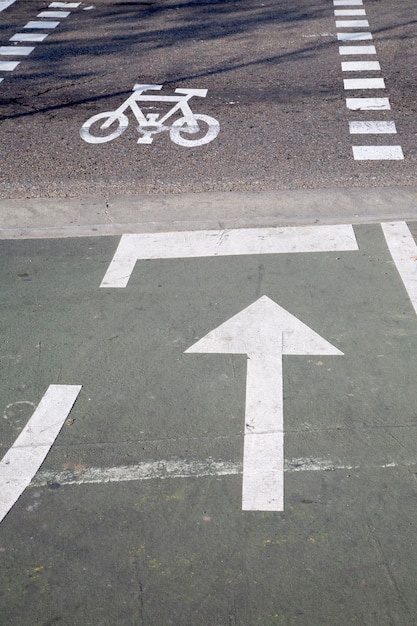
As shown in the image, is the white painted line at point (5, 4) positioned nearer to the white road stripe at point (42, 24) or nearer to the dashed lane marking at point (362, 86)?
the white road stripe at point (42, 24)

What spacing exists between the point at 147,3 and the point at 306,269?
34.3 ft

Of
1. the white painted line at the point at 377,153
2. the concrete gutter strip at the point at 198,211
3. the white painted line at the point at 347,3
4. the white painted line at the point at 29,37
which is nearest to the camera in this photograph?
the concrete gutter strip at the point at 198,211

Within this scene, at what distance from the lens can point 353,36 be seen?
516 inches

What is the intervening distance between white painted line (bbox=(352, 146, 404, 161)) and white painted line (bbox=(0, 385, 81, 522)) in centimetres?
507

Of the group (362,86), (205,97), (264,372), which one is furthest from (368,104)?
(264,372)

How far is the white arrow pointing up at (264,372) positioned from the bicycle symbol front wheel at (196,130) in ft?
12.3

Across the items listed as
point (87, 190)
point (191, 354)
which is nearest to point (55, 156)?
point (87, 190)

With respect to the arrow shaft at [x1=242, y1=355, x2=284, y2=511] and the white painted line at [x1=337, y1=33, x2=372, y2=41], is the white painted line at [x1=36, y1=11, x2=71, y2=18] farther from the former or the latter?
the arrow shaft at [x1=242, y1=355, x2=284, y2=511]

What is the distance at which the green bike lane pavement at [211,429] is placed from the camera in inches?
157

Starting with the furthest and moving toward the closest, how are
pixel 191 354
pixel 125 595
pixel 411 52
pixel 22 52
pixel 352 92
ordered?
pixel 22 52 → pixel 411 52 → pixel 352 92 → pixel 191 354 → pixel 125 595

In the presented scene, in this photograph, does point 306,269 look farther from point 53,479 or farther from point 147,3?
point 147,3

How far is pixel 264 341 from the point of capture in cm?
604

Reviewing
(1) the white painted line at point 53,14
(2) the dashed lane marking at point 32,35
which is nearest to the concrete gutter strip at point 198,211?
(2) the dashed lane marking at point 32,35

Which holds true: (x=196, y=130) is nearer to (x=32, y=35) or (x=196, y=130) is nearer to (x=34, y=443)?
(x=32, y=35)
